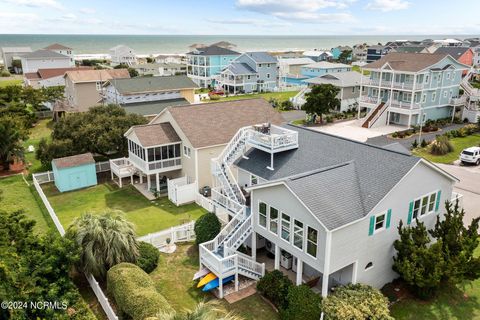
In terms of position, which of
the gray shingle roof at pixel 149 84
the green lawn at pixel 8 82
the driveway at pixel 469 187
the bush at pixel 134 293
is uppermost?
the gray shingle roof at pixel 149 84

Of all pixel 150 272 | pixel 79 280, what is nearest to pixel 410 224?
pixel 150 272

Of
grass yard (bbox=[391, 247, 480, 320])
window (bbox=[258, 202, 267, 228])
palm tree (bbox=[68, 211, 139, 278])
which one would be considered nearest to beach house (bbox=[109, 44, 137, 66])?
palm tree (bbox=[68, 211, 139, 278])

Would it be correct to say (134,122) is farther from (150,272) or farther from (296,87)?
(296,87)

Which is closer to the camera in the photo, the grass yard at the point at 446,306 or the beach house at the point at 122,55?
the grass yard at the point at 446,306

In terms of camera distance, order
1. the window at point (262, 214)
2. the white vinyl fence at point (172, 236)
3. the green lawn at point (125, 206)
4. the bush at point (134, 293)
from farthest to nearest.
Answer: the green lawn at point (125, 206) < the white vinyl fence at point (172, 236) < the window at point (262, 214) < the bush at point (134, 293)

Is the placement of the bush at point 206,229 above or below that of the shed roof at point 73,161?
below

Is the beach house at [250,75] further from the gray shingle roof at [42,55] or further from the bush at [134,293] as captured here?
the bush at [134,293]

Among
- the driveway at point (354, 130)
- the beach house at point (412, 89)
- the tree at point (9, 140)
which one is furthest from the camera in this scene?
the beach house at point (412, 89)

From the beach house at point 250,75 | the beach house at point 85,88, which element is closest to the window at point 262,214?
the beach house at point 85,88
